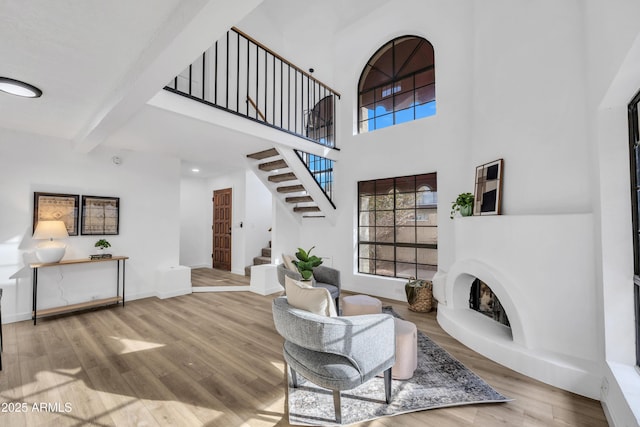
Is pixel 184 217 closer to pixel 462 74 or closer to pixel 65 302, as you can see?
pixel 65 302

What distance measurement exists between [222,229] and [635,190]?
288 inches

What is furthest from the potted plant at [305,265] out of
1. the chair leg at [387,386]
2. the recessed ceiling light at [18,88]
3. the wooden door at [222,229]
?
the wooden door at [222,229]

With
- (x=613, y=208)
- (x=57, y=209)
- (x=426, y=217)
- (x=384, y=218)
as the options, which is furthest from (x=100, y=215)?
(x=613, y=208)

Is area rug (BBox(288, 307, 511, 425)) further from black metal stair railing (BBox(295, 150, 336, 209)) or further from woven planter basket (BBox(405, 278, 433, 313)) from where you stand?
black metal stair railing (BBox(295, 150, 336, 209))

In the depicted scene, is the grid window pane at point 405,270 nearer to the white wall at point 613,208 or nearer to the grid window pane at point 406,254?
the grid window pane at point 406,254

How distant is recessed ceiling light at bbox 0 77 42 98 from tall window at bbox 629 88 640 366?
4.66 metres

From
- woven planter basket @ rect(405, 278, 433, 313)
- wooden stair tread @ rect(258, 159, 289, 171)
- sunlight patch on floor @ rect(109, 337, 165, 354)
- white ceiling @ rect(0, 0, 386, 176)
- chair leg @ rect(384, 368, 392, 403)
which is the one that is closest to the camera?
white ceiling @ rect(0, 0, 386, 176)

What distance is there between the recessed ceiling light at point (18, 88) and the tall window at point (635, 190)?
466 cm

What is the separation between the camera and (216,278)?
633 cm

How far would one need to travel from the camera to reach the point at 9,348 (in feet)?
9.59

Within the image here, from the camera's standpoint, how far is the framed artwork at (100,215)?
430cm

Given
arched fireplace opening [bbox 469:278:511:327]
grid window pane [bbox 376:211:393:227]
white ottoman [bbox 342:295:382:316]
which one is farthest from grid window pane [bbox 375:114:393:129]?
white ottoman [bbox 342:295:382:316]

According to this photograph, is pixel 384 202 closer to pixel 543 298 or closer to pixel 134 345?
pixel 543 298

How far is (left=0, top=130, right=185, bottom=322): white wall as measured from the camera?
12.1ft
